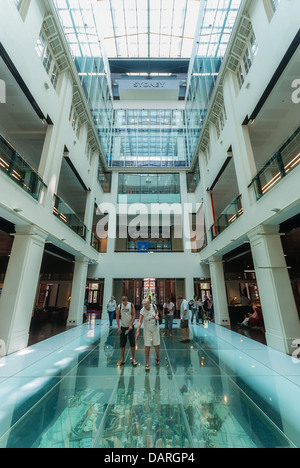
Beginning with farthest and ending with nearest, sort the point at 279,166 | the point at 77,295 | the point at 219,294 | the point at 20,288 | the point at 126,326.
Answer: the point at 219,294 < the point at 77,295 < the point at 20,288 < the point at 279,166 < the point at 126,326

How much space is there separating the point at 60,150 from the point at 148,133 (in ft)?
48.0

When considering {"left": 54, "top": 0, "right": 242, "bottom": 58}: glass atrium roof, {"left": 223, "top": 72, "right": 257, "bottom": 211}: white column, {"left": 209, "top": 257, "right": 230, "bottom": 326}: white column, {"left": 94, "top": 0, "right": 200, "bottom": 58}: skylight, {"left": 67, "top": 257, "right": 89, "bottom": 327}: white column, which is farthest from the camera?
{"left": 94, "top": 0, "right": 200, "bottom": 58}: skylight

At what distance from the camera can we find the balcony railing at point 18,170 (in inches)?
243

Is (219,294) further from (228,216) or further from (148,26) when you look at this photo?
(148,26)

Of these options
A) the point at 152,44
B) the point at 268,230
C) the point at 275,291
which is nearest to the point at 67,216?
the point at 268,230

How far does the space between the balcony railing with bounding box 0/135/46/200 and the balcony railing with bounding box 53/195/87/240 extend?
160cm

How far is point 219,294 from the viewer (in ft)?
42.2

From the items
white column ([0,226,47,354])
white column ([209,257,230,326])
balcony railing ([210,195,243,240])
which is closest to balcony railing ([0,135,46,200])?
white column ([0,226,47,354])

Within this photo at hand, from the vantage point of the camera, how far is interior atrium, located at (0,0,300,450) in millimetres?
3424

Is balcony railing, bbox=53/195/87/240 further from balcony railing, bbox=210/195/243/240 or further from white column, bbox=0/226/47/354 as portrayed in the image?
balcony railing, bbox=210/195/243/240

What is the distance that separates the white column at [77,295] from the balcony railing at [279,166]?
36.5 ft

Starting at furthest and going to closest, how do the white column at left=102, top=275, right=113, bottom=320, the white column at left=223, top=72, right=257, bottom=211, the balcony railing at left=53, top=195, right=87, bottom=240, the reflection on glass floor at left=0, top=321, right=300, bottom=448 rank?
the white column at left=102, top=275, right=113, bottom=320 < the balcony railing at left=53, top=195, right=87, bottom=240 < the white column at left=223, top=72, right=257, bottom=211 < the reflection on glass floor at left=0, top=321, right=300, bottom=448

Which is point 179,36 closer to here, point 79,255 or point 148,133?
point 148,133

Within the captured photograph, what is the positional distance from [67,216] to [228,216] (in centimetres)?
892
